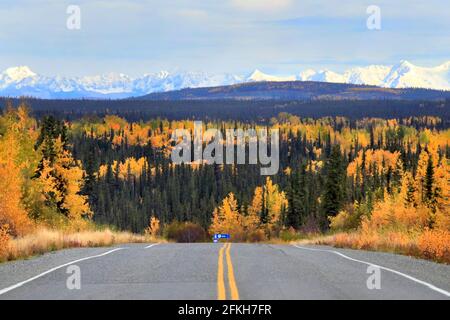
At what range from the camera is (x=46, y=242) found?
77.5 feet

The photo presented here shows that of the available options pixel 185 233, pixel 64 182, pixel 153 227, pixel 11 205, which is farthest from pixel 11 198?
pixel 153 227

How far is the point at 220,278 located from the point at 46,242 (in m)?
12.3

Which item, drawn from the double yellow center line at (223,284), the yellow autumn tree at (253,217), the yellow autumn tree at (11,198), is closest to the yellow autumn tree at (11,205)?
the yellow autumn tree at (11,198)

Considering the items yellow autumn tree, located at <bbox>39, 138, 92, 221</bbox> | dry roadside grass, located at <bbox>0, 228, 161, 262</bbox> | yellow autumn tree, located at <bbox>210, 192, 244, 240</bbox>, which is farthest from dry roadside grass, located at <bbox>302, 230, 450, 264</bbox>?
yellow autumn tree, located at <bbox>210, 192, 244, 240</bbox>

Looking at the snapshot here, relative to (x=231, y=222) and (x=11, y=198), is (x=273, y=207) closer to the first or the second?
(x=231, y=222)

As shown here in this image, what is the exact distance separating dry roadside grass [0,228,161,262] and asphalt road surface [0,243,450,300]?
1283mm

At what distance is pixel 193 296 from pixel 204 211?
454ft

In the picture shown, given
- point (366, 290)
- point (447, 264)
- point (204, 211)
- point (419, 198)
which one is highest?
point (366, 290)

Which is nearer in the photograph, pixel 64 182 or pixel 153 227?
pixel 64 182

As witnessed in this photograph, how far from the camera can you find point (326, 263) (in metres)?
17.4

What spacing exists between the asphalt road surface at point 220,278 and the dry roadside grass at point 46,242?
50.5 inches
